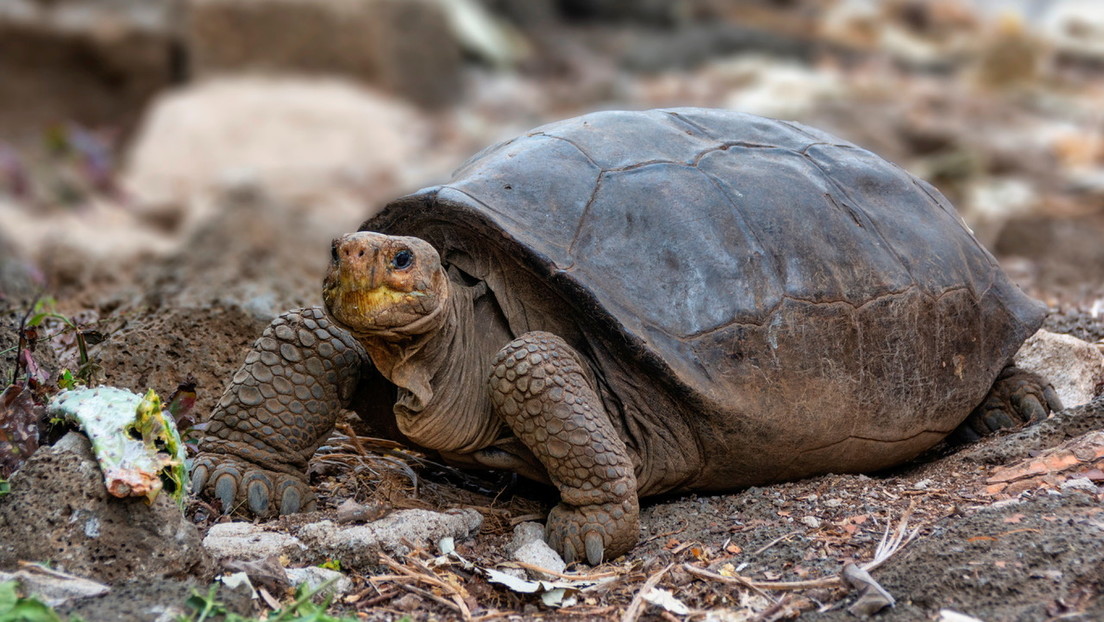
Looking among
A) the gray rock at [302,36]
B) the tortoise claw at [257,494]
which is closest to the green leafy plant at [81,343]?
the tortoise claw at [257,494]

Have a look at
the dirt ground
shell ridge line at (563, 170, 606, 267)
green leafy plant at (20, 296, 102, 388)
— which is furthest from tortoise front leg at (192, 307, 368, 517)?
shell ridge line at (563, 170, 606, 267)

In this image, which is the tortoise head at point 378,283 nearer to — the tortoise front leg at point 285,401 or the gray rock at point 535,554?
the tortoise front leg at point 285,401

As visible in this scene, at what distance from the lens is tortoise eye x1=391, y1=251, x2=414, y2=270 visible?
2.64 m

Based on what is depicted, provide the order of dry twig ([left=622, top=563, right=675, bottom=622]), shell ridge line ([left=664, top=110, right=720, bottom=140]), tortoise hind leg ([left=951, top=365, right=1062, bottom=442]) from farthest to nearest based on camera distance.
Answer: tortoise hind leg ([left=951, top=365, right=1062, bottom=442]) < shell ridge line ([left=664, top=110, right=720, bottom=140]) < dry twig ([left=622, top=563, right=675, bottom=622])

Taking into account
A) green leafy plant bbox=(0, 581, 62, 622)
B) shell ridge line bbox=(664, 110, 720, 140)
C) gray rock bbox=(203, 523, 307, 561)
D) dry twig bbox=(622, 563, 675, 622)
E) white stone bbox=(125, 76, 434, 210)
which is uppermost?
white stone bbox=(125, 76, 434, 210)

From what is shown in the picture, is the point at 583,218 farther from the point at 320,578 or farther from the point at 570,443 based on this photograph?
the point at 320,578

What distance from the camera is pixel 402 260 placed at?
2.65m

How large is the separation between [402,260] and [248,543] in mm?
710

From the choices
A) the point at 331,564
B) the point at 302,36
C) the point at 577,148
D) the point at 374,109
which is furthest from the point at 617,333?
the point at 302,36

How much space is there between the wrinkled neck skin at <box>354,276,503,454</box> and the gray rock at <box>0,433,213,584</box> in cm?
64

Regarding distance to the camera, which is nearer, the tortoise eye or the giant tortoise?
the tortoise eye

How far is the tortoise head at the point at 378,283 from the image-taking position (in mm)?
2604

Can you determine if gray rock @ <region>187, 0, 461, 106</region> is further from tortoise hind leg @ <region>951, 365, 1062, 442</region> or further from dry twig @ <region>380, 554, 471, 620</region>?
dry twig @ <region>380, 554, 471, 620</region>

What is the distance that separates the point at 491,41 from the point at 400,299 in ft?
48.0
